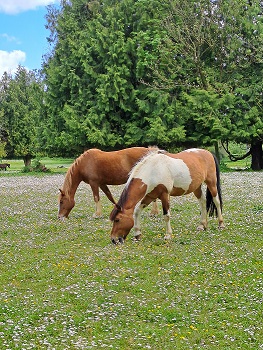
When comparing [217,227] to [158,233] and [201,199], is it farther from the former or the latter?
[158,233]

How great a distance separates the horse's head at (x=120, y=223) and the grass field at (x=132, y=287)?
300mm

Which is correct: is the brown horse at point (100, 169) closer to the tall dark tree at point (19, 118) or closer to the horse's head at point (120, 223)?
the horse's head at point (120, 223)

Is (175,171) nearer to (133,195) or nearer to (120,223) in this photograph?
(133,195)

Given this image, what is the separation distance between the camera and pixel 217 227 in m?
14.3

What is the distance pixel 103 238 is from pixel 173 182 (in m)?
2.49

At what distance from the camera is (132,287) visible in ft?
28.4

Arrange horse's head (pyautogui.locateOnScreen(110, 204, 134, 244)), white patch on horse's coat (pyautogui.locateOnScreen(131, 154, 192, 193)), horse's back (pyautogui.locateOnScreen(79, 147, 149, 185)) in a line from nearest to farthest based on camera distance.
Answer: horse's head (pyautogui.locateOnScreen(110, 204, 134, 244)) < white patch on horse's coat (pyautogui.locateOnScreen(131, 154, 192, 193)) < horse's back (pyautogui.locateOnScreen(79, 147, 149, 185))

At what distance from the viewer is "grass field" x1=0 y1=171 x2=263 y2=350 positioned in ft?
21.5

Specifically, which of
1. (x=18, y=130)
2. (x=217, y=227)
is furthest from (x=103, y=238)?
(x=18, y=130)

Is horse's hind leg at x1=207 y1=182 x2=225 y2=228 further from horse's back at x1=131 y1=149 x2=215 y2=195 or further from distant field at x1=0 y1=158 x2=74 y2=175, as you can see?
distant field at x1=0 y1=158 x2=74 y2=175

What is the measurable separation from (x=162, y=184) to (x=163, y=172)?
329mm

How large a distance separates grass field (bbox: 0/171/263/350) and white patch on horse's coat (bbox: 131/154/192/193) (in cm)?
148

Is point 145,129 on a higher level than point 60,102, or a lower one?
lower

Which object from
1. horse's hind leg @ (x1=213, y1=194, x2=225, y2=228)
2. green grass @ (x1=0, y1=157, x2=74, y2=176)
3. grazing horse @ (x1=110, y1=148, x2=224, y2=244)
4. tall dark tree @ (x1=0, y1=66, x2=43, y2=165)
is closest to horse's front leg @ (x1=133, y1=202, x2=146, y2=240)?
grazing horse @ (x1=110, y1=148, x2=224, y2=244)
